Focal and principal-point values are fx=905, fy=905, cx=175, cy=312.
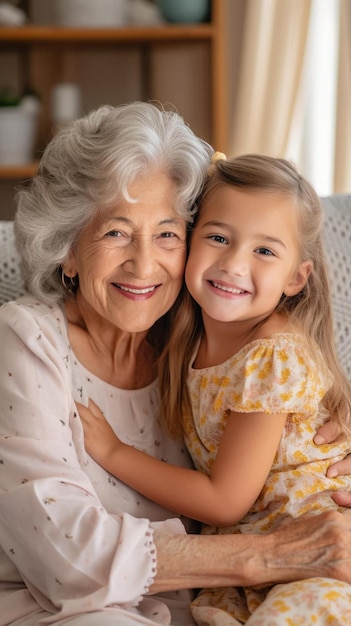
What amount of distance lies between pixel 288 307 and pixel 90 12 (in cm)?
246

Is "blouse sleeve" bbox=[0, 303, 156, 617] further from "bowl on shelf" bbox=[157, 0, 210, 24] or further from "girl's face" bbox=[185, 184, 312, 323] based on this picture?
"bowl on shelf" bbox=[157, 0, 210, 24]

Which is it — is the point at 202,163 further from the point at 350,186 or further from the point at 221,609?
the point at 350,186

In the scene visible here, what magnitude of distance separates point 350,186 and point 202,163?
2271 mm

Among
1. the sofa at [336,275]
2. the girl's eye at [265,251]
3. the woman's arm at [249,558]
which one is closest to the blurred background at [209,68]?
the sofa at [336,275]

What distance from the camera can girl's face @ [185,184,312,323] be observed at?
5.46 ft

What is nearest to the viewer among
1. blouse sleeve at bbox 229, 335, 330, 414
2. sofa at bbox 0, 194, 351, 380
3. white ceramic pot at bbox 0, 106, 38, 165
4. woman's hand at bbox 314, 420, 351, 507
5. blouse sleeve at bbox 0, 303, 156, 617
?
blouse sleeve at bbox 0, 303, 156, 617

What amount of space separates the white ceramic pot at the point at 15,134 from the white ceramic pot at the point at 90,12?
1.41 feet

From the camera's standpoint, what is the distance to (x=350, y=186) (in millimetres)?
3902

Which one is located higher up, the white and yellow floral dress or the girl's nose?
the girl's nose

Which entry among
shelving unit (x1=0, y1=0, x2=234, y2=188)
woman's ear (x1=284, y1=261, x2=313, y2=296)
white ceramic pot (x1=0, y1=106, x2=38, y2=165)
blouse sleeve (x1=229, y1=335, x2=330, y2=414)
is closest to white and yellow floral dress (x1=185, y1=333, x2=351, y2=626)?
blouse sleeve (x1=229, y1=335, x2=330, y2=414)

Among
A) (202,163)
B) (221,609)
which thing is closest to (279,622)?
(221,609)

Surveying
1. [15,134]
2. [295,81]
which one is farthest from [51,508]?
[295,81]

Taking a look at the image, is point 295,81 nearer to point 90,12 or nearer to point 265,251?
point 90,12

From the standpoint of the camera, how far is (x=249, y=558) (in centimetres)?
155
